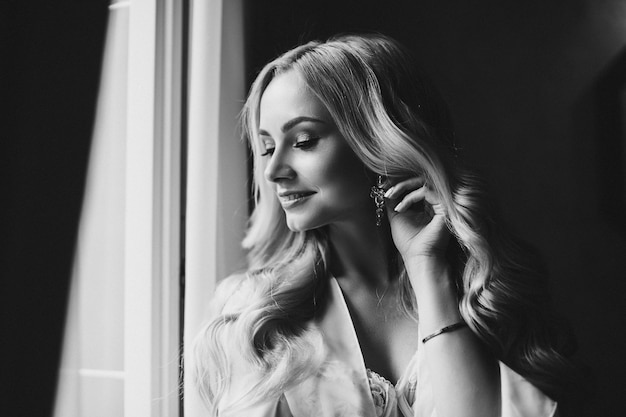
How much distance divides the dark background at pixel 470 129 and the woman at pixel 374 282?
0.08m

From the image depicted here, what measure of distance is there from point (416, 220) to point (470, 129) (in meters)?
0.22

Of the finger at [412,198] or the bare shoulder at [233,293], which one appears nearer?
the finger at [412,198]

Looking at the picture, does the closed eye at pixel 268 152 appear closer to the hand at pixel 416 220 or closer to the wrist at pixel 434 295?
the hand at pixel 416 220

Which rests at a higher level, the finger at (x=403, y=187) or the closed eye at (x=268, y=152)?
the closed eye at (x=268, y=152)

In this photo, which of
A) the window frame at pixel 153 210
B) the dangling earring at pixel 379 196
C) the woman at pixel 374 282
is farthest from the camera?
the window frame at pixel 153 210

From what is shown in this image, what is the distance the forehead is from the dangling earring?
0.49 feet

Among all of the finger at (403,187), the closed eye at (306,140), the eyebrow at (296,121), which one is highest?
the eyebrow at (296,121)

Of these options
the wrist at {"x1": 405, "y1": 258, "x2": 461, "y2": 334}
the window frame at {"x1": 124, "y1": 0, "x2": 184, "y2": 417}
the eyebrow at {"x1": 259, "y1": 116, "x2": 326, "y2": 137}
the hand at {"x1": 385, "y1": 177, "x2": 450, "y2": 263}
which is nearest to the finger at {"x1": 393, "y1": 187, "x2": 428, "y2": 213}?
the hand at {"x1": 385, "y1": 177, "x2": 450, "y2": 263}

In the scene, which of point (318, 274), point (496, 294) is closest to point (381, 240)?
point (318, 274)

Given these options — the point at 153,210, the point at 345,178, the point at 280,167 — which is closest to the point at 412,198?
the point at 345,178

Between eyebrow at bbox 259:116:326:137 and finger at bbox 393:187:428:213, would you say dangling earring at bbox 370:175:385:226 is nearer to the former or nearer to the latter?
finger at bbox 393:187:428:213

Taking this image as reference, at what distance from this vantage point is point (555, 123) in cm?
118

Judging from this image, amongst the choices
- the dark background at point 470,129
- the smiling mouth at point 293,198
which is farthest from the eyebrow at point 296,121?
the dark background at point 470,129

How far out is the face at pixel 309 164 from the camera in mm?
1147
